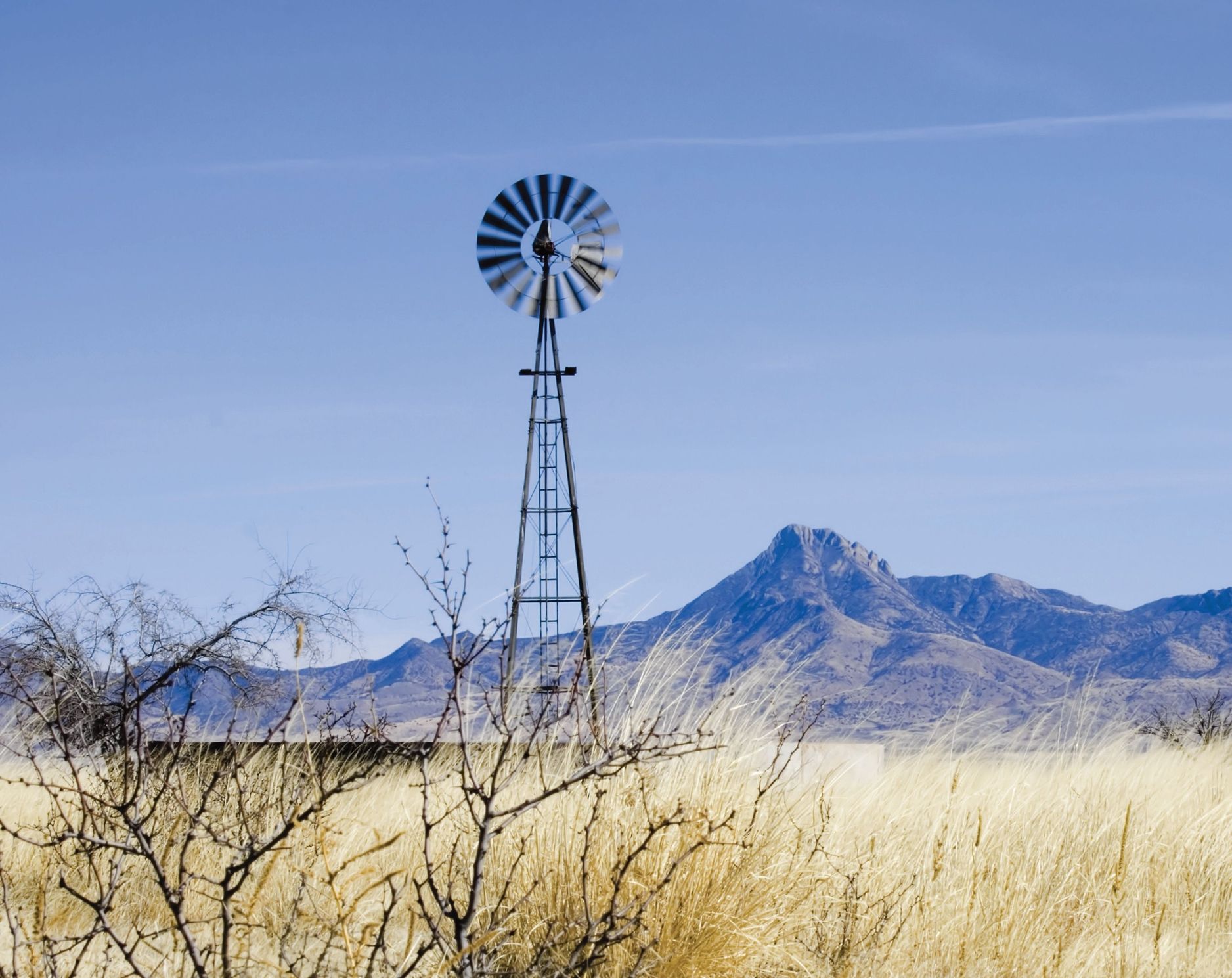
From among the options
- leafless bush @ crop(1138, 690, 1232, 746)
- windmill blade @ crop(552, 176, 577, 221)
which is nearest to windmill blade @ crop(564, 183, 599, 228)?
windmill blade @ crop(552, 176, 577, 221)

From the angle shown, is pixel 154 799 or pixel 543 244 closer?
pixel 154 799

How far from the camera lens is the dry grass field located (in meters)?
4.71

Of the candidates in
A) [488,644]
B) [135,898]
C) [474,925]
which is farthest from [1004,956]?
[135,898]

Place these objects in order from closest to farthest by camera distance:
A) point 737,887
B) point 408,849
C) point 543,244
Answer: point 737,887
point 408,849
point 543,244

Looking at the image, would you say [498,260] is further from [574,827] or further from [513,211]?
[574,827]

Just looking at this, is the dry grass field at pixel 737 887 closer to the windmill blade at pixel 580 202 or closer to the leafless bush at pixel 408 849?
the leafless bush at pixel 408 849

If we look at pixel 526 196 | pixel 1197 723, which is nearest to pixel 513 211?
pixel 526 196

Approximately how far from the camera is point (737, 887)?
509 cm

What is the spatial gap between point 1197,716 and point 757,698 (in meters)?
13.3

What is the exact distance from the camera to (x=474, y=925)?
525 cm

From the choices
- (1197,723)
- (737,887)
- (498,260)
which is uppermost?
(498,260)

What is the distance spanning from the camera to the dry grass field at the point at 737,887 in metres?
4.71

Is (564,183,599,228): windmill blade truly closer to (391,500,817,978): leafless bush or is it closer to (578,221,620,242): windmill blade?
(578,221,620,242): windmill blade

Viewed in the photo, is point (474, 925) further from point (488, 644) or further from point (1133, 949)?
point (1133, 949)
